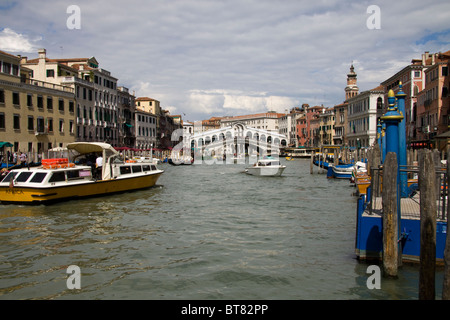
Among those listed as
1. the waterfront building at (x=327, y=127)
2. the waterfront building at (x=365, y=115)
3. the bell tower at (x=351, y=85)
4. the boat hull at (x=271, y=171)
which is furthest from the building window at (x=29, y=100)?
the waterfront building at (x=327, y=127)

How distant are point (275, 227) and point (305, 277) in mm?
3902

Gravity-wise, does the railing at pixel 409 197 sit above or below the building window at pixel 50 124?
below

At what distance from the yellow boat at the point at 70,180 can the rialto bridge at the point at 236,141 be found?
63233 millimetres

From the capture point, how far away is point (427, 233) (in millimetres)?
4777

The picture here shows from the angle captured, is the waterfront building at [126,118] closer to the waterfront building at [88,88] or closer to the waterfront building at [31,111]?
the waterfront building at [88,88]

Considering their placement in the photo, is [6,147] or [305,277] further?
[6,147]

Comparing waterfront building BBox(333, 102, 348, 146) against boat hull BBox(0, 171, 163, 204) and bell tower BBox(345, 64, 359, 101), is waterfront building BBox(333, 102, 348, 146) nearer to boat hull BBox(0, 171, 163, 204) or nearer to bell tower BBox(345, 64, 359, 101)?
bell tower BBox(345, 64, 359, 101)

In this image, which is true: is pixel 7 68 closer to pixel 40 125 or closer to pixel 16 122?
pixel 16 122

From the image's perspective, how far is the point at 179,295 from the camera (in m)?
5.97

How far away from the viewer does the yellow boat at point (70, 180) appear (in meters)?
13.4

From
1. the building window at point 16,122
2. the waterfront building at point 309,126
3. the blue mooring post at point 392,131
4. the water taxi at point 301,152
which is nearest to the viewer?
the blue mooring post at point 392,131

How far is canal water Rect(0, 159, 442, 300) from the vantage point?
612 cm

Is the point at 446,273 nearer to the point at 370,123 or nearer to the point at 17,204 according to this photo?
the point at 17,204
